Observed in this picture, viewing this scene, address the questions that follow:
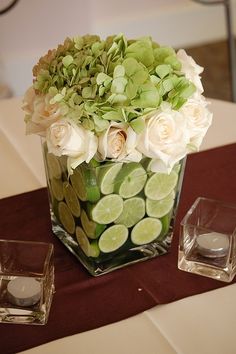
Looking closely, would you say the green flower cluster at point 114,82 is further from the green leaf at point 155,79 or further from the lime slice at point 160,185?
the lime slice at point 160,185

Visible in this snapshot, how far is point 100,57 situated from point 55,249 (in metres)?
0.36

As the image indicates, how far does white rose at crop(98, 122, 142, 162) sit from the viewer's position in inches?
30.5

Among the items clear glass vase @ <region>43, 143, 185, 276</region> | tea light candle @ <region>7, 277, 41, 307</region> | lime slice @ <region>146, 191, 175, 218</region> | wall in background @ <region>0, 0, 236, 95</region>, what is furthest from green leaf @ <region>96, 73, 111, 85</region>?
wall in background @ <region>0, 0, 236, 95</region>

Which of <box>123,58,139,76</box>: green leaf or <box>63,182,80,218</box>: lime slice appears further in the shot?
<box>63,182,80,218</box>: lime slice

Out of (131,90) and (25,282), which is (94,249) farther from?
(131,90)

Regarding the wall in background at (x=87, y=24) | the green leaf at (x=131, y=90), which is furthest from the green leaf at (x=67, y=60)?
the wall in background at (x=87, y=24)

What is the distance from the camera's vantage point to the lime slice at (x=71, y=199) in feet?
2.93

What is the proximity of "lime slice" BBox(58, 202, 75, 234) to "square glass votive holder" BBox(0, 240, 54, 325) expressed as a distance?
0.06 meters

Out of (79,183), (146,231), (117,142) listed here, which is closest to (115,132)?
(117,142)

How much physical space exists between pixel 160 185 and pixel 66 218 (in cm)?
18

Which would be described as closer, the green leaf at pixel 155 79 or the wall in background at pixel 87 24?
the green leaf at pixel 155 79

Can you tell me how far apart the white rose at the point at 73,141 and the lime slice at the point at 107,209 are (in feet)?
0.29

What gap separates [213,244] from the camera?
Result: 3.14 feet

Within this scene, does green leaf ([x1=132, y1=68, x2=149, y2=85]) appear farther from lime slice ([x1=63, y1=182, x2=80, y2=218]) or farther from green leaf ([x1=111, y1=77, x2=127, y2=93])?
lime slice ([x1=63, y1=182, x2=80, y2=218])
